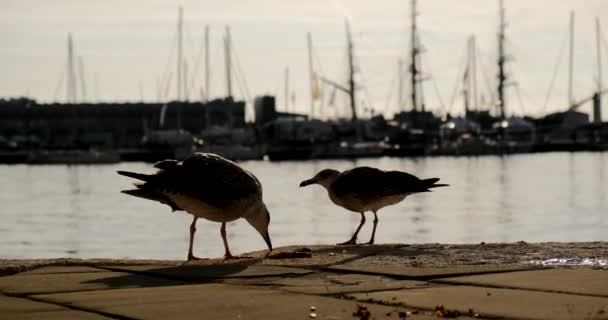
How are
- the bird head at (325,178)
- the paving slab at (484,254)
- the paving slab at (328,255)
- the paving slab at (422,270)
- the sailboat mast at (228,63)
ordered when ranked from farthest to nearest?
the sailboat mast at (228,63) → the bird head at (325,178) → the paving slab at (328,255) → the paving slab at (484,254) → the paving slab at (422,270)

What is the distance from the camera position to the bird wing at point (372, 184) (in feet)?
44.1

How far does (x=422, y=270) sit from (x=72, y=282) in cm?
243

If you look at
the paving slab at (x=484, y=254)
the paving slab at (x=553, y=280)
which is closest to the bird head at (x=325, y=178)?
the paving slab at (x=484, y=254)

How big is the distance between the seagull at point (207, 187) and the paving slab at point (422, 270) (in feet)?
6.52

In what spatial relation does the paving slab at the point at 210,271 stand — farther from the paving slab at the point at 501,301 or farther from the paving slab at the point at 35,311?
the paving slab at the point at 35,311

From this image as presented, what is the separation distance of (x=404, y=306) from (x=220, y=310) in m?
1.05

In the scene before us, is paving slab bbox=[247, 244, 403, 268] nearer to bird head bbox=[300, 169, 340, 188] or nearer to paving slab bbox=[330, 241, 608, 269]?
paving slab bbox=[330, 241, 608, 269]

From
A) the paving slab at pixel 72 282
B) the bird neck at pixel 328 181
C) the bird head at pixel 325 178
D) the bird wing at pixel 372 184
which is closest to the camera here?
the paving slab at pixel 72 282

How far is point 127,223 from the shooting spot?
124ft

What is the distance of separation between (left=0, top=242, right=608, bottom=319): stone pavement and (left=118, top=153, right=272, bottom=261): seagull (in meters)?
0.67

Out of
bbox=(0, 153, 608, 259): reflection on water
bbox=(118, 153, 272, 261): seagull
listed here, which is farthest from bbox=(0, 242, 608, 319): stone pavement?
bbox=(0, 153, 608, 259): reflection on water

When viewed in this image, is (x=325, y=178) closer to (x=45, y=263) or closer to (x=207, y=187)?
(x=207, y=187)

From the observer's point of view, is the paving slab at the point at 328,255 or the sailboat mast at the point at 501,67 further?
the sailboat mast at the point at 501,67

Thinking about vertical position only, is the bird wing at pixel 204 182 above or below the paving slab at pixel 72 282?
above
